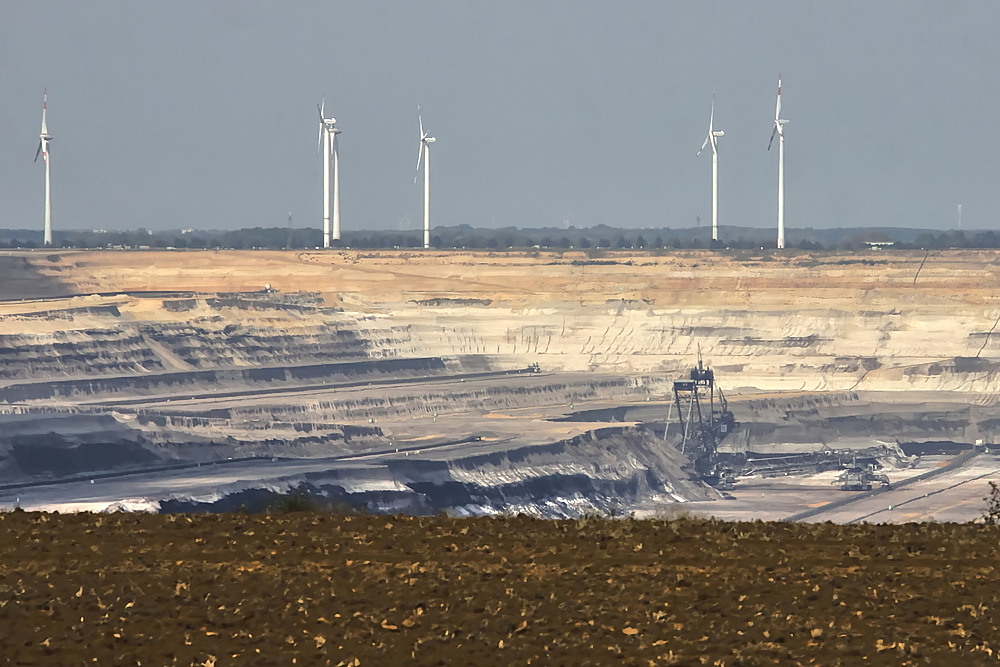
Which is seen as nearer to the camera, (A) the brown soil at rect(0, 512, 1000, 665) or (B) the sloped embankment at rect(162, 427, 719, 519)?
(A) the brown soil at rect(0, 512, 1000, 665)

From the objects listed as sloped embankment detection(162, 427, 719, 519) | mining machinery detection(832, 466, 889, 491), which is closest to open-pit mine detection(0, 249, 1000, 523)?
sloped embankment detection(162, 427, 719, 519)

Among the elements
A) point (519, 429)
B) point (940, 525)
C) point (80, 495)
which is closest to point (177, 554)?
point (940, 525)

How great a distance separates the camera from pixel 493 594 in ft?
61.9

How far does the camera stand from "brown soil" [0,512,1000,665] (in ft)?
54.6

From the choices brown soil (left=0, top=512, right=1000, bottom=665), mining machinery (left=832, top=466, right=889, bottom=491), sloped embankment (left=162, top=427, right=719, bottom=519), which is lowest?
mining machinery (left=832, top=466, right=889, bottom=491)

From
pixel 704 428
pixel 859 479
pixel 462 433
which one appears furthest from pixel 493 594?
pixel 704 428

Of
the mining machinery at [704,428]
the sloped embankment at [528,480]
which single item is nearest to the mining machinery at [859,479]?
the mining machinery at [704,428]

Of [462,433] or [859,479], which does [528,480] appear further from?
[859,479]

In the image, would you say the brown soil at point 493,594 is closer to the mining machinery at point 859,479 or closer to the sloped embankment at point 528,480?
the sloped embankment at point 528,480

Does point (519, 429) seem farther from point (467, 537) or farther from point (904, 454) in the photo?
point (467, 537)

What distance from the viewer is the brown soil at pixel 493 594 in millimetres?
16656

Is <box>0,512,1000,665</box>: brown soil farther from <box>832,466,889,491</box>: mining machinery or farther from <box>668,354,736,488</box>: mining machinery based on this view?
<box>668,354,736,488</box>: mining machinery

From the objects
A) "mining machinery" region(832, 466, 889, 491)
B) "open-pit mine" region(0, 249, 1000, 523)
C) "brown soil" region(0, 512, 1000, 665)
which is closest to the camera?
"brown soil" region(0, 512, 1000, 665)

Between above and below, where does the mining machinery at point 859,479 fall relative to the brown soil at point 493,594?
below
